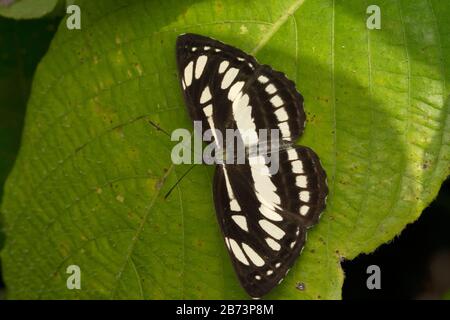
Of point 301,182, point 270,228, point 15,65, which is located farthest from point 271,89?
point 15,65

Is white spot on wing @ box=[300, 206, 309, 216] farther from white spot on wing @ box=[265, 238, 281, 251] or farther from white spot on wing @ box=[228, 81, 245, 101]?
white spot on wing @ box=[228, 81, 245, 101]

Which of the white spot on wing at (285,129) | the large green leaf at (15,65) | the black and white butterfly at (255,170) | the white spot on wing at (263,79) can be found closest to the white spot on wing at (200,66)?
the black and white butterfly at (255,170)

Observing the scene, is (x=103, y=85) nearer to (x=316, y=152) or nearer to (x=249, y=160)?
(x=249, y=160)

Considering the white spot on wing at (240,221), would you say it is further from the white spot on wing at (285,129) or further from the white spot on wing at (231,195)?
the white spot on wing at (285,129)

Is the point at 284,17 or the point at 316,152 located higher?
the point at 284,17

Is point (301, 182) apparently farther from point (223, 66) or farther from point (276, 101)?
point (223, 66)

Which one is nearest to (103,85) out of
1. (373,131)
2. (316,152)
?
(316,152)

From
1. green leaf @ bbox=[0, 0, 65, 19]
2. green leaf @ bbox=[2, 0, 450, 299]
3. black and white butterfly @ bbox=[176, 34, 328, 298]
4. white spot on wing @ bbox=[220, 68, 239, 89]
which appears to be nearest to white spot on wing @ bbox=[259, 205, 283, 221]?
black and white butterfly @ bbox=[176, 34, 328, 298]
